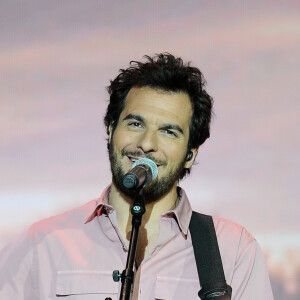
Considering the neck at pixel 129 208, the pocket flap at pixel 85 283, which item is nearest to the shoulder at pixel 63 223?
the neck at pixel 129 208

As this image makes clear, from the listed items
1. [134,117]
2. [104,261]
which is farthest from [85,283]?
[134,117]

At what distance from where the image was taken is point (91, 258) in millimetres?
3281

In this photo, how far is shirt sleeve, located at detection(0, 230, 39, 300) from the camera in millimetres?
3250

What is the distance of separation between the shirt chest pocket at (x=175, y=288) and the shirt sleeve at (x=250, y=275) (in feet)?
0.60

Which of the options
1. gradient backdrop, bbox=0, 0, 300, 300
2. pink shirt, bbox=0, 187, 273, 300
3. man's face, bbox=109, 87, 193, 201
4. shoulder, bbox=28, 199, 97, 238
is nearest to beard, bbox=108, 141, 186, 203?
man's face, bbox=109, 87, 193, 201

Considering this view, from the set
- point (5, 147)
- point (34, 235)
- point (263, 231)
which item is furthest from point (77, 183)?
point (263, 231)

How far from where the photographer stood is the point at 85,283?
321 centimetres

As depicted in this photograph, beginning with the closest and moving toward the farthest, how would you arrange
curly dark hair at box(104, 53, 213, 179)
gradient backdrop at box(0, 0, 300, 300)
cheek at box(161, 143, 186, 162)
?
1. cheek at box(161, 143, 186, 162)
2. curly dark hair at box(104, 53, 213, 179)
3. gradient backdrop at box(0, 0, 300, 300)

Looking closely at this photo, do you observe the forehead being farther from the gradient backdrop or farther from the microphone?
the microphone

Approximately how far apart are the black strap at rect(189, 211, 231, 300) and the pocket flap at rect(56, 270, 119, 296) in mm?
373

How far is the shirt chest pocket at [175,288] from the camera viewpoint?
10.5ft

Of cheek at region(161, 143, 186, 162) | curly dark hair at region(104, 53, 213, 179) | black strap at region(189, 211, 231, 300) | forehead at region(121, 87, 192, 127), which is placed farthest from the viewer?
curly dark hair at region(104, 53, 213, 179)

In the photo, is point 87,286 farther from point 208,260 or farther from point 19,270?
point 208,260

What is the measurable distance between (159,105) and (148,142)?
0.92 ft
